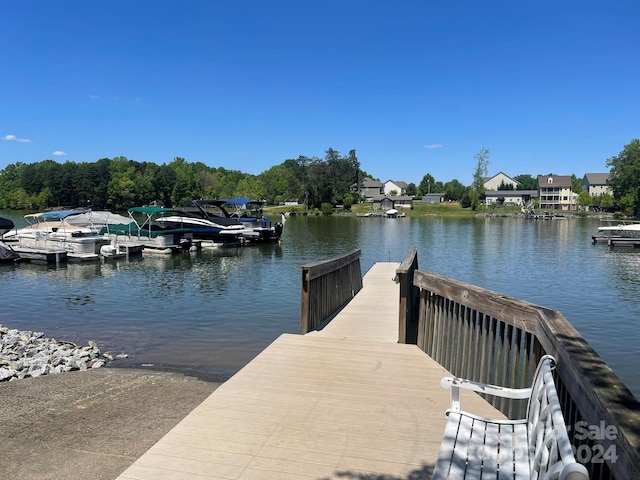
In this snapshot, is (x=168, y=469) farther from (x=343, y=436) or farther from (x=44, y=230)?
(x=44, y=230)

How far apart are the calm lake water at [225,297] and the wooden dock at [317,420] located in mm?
3632

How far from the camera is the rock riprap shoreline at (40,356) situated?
7.71 meters

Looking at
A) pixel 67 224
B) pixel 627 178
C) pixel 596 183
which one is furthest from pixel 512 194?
pixel 67 224

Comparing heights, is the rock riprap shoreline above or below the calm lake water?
above

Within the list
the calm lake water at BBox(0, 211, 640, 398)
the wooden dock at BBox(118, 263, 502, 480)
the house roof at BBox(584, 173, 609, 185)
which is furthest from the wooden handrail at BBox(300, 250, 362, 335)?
the house roof at BBox(584, 173, 609, 185)

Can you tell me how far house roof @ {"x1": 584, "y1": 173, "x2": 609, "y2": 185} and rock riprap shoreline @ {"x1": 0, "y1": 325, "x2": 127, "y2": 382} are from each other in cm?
12788

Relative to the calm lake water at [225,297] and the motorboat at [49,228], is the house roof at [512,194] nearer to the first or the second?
the calm lake water at [225,297]

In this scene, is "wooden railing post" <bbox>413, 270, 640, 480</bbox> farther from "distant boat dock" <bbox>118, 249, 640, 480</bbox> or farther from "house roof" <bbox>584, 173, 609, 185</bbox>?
"house roof" <bbox>584, 173, 609, 185</bbox>

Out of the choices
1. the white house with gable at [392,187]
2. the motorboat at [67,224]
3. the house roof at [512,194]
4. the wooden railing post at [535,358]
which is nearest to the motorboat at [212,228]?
the motorboat at [67,224]

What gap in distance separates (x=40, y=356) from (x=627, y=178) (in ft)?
332

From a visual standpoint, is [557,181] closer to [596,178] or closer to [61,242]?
[596,178]

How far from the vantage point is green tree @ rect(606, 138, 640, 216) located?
283 ft

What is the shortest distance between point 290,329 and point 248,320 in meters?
1.56

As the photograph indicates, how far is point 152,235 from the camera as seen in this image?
100 feet
